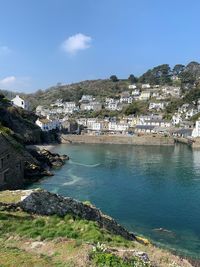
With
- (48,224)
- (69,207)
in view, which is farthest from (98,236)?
(69,207)

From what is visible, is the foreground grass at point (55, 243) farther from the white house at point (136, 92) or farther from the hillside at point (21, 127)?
the white house at point (136, 92)

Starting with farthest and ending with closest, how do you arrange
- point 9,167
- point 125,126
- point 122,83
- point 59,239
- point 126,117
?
point 122,83 < point 126,117 < point 125,126 < point 9,167 < point 59,239

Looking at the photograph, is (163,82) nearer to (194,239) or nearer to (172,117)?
(172,117)

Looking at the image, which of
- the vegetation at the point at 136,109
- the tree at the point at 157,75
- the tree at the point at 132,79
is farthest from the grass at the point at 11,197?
the tree at the point at 132,79

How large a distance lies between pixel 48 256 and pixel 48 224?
3.36 m

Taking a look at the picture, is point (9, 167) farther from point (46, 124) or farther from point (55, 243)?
point (46, 124)

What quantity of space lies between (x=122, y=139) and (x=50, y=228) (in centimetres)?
7468

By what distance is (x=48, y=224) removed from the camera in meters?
14.7

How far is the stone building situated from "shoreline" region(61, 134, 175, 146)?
50.5 meters

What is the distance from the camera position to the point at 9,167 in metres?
35.7

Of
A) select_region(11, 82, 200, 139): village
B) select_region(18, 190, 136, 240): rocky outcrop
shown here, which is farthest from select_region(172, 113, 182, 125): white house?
select_region(18, 190, 136, 240): rocky outcrop

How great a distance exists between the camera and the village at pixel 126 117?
9994 centimetres

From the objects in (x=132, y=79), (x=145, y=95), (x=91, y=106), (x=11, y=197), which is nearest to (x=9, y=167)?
(x=11, y=197)

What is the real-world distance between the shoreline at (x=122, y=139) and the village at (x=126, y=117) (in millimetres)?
7052
